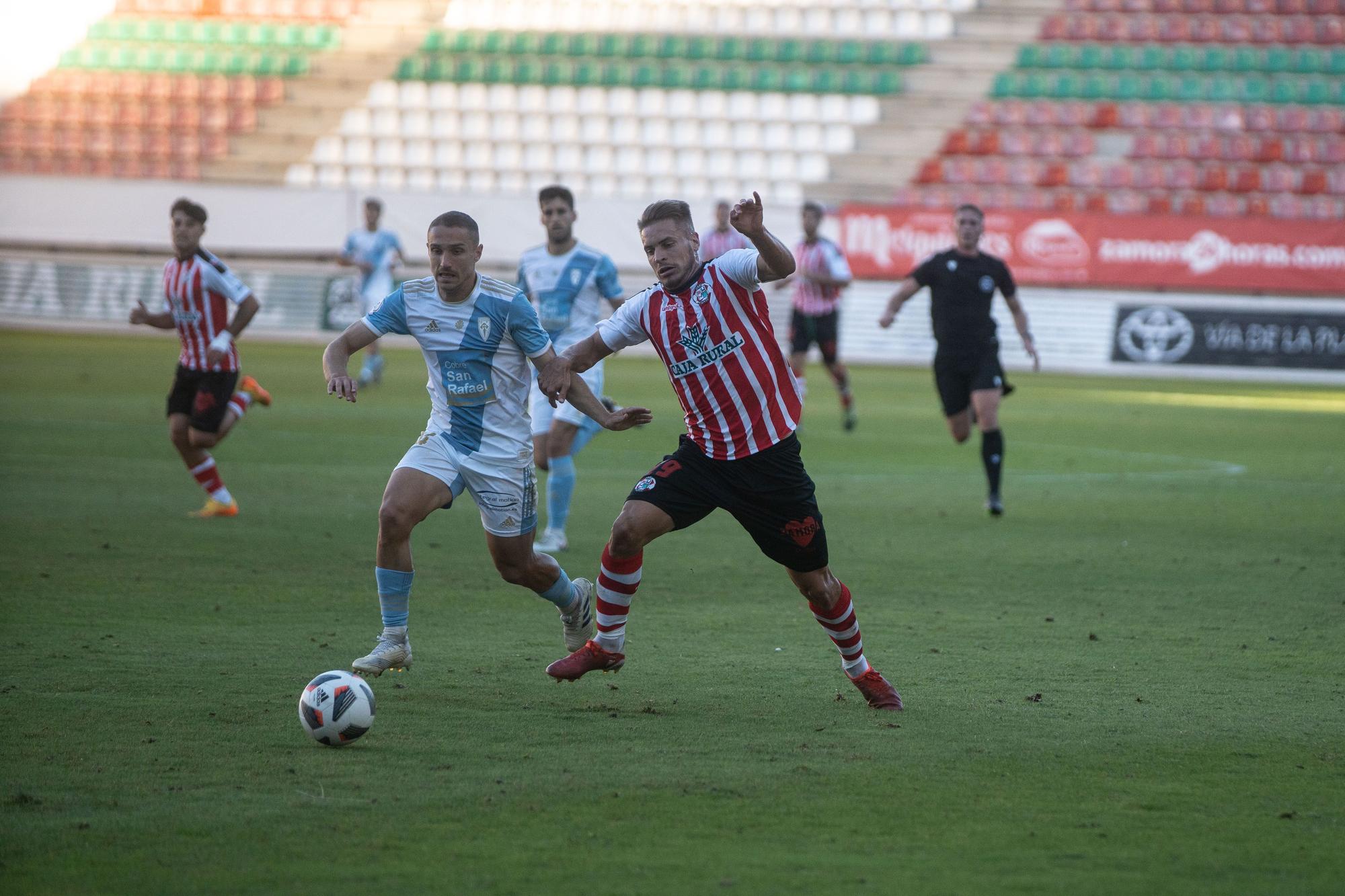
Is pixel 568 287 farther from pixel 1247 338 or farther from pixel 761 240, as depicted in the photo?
pixel 1247 338

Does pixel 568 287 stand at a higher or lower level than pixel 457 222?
lower

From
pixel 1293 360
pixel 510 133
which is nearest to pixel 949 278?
pixel 1293 360

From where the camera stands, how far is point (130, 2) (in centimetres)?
3797

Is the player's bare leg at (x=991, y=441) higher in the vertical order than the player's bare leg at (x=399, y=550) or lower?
lower

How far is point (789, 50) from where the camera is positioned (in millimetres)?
35594

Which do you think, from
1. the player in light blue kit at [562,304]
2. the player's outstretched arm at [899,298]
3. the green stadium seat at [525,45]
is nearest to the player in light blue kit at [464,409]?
the player in light blue kit at [562,304]

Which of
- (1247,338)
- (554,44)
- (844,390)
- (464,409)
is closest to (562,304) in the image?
(464,409)

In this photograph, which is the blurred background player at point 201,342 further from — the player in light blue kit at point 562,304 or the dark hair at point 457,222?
the dark hair at point 457,222

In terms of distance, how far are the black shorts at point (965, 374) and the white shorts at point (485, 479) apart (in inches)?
235

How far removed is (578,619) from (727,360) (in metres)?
1.43

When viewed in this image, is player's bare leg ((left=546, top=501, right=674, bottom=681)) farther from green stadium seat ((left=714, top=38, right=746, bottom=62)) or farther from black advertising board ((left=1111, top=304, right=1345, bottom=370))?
green stadium seat ((left=714, top=38, right=746, bottom=62))

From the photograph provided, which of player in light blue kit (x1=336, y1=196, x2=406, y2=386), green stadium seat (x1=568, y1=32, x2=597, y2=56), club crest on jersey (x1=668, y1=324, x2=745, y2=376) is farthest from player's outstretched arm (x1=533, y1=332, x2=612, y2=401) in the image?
green stadium seat (x1=568, y1=32, x2=597, y2=56)

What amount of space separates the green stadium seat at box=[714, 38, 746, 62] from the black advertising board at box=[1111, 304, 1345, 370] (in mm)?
12234

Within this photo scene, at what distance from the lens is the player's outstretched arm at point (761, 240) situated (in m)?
5.34
